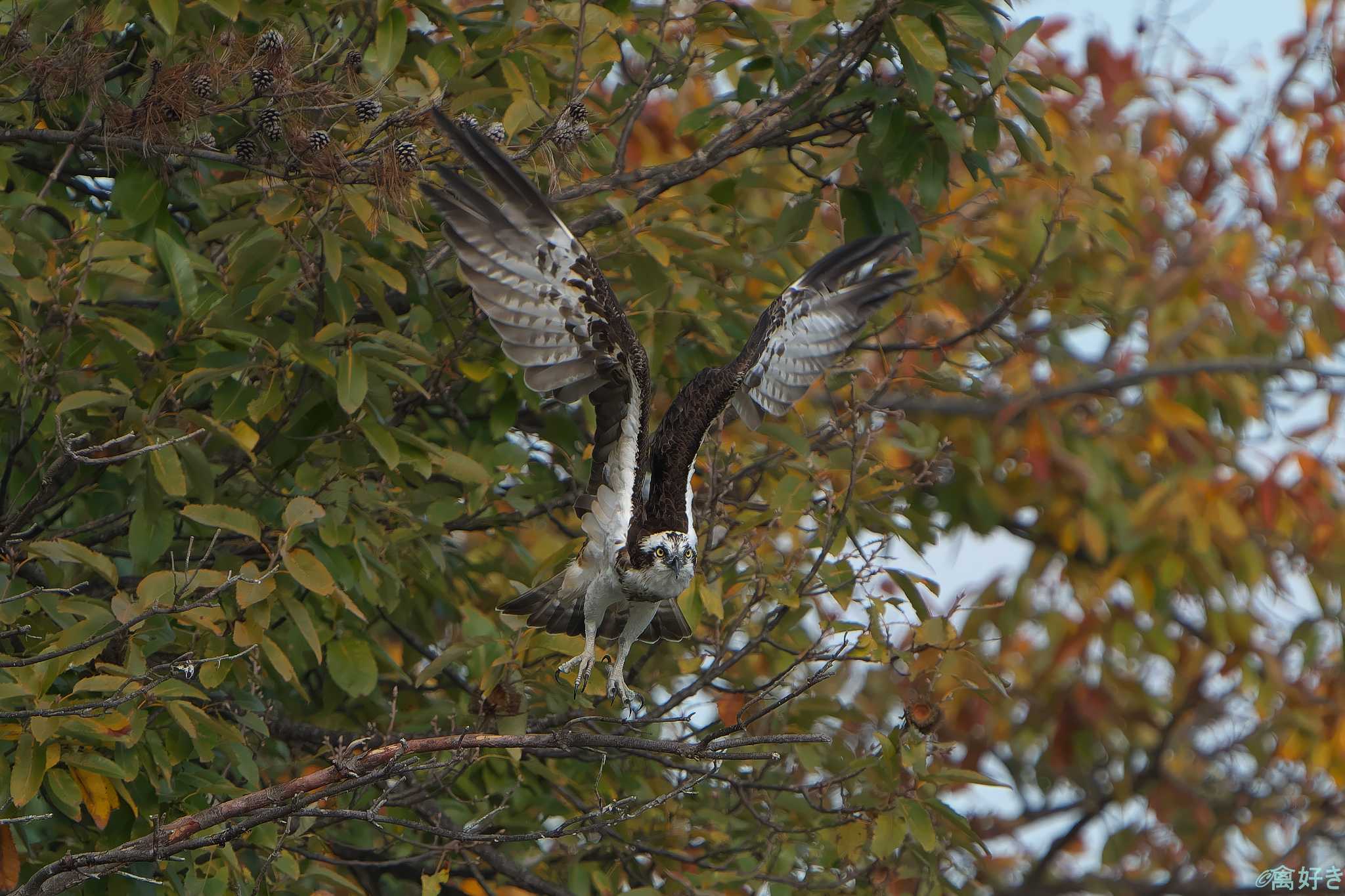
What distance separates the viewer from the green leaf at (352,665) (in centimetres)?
474

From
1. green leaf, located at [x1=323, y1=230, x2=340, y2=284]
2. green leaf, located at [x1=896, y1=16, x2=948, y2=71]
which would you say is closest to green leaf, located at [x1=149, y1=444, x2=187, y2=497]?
green leaf, located at [x1=323, y1=230, x2=340, y2=284]

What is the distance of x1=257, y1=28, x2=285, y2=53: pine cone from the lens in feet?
14.9

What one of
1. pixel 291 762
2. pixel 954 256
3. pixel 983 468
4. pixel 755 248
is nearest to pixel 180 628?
pixel 291 762

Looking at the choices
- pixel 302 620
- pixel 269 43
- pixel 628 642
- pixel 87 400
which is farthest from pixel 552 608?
pixel 269 43

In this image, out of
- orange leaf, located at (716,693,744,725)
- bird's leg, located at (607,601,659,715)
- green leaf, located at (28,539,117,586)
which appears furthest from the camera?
orange leaf, located at (716,693,744,725)

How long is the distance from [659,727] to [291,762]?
133 centimetres

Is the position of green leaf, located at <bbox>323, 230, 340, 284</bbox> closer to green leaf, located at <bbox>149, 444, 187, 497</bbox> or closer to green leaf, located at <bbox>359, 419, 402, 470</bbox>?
green leaf, located at <bbox>359, 419, 402, 470</bbox>

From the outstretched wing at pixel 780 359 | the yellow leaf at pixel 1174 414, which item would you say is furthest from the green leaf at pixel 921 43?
the yellow leaf at pixel 1174 414

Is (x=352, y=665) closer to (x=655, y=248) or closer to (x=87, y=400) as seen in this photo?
(x=87, y=400)

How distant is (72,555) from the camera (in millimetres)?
4078

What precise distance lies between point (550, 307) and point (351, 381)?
0.76 metres

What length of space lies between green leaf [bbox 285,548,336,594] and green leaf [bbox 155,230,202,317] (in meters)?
0.88

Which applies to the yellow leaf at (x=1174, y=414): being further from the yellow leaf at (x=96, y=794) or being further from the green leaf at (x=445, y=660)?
the yellow leaf at (x=96, y=794)

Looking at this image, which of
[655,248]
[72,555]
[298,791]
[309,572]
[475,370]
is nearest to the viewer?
[298,791]
